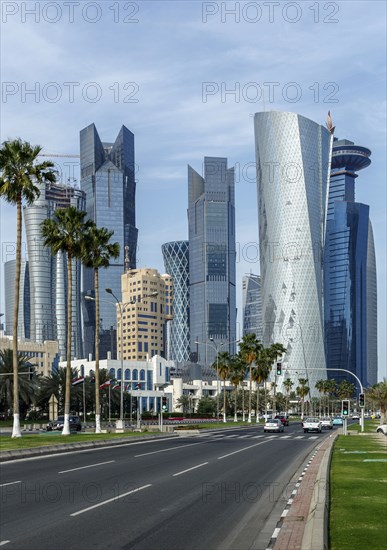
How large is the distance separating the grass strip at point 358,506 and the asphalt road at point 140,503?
137 cm

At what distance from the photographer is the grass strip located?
13.8m

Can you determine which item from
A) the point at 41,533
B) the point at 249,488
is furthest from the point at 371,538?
the point at 249,488

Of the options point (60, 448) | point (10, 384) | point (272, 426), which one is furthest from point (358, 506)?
point (10, 384)

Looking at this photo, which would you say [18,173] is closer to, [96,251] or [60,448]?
[96,251]

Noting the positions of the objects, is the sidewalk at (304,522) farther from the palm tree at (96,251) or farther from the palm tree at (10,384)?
the palm tree at (10,384)

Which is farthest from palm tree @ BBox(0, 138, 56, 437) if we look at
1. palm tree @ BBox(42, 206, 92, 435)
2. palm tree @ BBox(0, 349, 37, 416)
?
palm tree @ BBox(0, 349, 37, 416)

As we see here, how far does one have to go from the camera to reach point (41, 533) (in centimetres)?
1476

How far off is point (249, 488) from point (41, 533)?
10.1 meters

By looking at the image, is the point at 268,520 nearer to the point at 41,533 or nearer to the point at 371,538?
the point at 371,538

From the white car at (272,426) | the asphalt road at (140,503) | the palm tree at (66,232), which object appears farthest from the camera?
the white car at (272,426)

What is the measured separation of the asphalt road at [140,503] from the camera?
14.4m

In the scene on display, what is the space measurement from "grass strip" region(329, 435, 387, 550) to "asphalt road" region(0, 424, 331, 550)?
1.37 m

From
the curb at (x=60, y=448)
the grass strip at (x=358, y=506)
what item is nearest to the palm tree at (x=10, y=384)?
the curb at (x=60, y=448)

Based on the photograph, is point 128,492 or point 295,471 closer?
point 128,492
